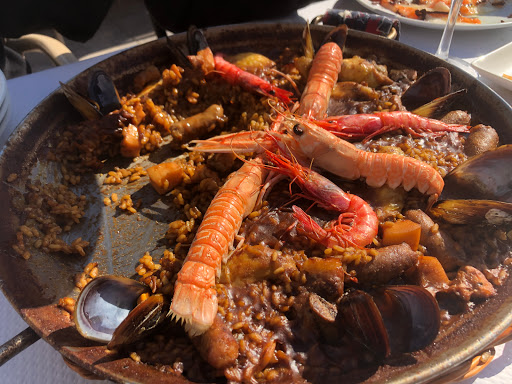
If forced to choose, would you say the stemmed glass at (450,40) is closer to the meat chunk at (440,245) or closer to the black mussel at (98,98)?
the meat chunk at (440,245)

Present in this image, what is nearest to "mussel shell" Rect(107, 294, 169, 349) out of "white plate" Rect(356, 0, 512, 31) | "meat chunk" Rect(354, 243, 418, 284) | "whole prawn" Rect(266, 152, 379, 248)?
"whole prawn" Rect(266, 152, 379, 248)

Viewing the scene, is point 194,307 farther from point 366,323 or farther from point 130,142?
point 130,142

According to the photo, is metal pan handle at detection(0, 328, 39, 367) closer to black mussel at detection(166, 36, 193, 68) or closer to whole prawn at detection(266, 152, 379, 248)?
whole prawn at detection(266, 152, 379, 248)

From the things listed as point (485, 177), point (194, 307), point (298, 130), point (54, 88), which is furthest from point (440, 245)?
point (54, 88)

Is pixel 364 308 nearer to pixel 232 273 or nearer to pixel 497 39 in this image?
pixel 232 273

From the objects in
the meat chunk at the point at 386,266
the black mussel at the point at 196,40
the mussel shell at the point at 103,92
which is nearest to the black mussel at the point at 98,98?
the mussel shell at the point at 103,92
